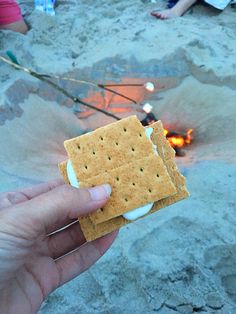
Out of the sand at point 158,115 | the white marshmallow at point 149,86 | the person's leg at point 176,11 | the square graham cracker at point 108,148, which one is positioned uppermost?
the square graham cracker at point 108,148

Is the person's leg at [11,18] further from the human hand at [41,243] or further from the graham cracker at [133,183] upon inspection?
the graham cracker at [133,183]

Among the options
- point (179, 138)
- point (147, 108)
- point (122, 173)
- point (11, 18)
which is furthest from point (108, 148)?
point (11, 18)

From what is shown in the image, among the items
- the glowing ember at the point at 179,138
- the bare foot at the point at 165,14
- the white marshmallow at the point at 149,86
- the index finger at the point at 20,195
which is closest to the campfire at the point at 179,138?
the glowing ember at the point at 179,138

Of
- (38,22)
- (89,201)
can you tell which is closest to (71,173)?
A: (89,201)

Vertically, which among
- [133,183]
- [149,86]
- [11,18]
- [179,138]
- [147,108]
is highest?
[133,183]

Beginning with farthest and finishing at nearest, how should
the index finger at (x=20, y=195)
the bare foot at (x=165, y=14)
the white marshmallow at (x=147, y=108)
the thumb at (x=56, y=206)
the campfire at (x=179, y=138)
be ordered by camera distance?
the bare foot at (x=165, y=14) < the white marshmallow at (x=147, y=108) < the campfire at (x=179, y=138) < the index finger at (x=20, y=195) < the thumb at (x=56, y=206)

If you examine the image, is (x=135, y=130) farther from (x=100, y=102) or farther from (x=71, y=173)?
(x=100, y=102)

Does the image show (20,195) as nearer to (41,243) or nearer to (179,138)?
(41,243)

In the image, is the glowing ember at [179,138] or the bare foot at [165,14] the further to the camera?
the bare foot at [165,14]
